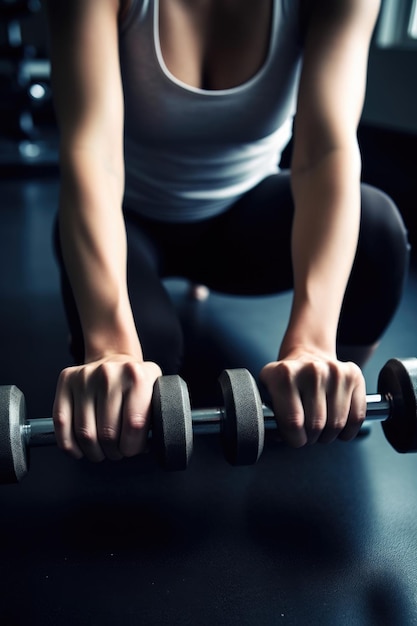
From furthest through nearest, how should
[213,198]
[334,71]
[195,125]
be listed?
[213,198] < [195,125] < [334,71]

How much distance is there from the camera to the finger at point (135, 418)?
68 centimetres

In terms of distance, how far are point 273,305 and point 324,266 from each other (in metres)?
0.83

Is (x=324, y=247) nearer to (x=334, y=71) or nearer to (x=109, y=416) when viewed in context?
(x=334, y=71)

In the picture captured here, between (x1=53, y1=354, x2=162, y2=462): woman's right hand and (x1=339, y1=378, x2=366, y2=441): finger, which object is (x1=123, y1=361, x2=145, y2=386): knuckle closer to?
(x1=53, y1=354, x2=162, y2=462): woman's right hand

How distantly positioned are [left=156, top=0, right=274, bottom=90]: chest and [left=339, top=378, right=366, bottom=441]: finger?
0.56 m

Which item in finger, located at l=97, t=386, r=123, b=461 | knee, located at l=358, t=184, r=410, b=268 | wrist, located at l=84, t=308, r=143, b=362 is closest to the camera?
finger, located at l=97, t=386, r=123, b=461

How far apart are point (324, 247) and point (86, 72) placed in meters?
0.40

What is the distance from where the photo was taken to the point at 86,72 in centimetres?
88

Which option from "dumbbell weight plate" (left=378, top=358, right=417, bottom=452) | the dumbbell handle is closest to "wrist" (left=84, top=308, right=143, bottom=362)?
the dumbbell handle

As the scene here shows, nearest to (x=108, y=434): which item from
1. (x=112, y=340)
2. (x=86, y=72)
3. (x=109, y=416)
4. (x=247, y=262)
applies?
(x=109, y=416)

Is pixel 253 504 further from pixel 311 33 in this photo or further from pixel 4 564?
pixel 311 33

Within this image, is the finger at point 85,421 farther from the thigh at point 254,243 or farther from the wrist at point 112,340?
the thigh at point 254,243

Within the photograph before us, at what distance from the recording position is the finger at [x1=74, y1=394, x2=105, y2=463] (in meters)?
0.68

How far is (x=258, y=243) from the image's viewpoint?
1185 mm
